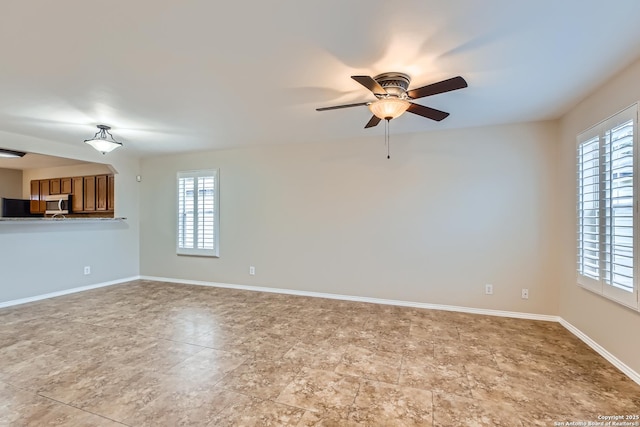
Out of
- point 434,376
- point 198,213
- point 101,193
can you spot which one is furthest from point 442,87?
point 101,193

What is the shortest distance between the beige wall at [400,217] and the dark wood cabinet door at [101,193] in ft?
5.62

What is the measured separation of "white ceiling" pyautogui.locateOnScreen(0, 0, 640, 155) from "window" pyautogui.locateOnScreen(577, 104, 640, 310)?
1.56 feet

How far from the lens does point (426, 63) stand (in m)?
2.28

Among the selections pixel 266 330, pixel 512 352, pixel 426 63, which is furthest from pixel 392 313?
pixel 426 63

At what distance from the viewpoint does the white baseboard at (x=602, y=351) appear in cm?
236

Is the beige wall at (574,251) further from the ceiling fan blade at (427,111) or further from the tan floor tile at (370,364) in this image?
the tan floor tile at (370,364)

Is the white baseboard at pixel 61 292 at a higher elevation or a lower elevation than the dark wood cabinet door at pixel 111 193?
lower

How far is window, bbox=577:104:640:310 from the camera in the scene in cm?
235

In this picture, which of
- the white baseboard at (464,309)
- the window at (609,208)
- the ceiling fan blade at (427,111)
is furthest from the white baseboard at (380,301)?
the ceiling fan blade at (427,111)

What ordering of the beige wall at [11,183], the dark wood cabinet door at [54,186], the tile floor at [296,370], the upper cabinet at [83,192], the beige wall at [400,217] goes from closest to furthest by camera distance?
1. the tile floor at [296,370]
2. the beige wall at [400,217]
3. the upper cabinet at [83,192]
4. the dark wood cabinet door at [54,186]
5. the beige wall at [11,183]

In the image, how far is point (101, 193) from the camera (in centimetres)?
582

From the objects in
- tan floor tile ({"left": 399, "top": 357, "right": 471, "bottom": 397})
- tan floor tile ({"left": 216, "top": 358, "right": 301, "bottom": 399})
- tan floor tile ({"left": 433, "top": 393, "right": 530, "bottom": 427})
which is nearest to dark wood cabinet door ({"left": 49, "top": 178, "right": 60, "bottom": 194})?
tan floor tile ({"left": 216, "top": 358, "right": 301, "bottom": 399})

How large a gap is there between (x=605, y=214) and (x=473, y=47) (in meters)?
1.95

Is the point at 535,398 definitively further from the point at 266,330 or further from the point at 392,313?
the point at 266,330
